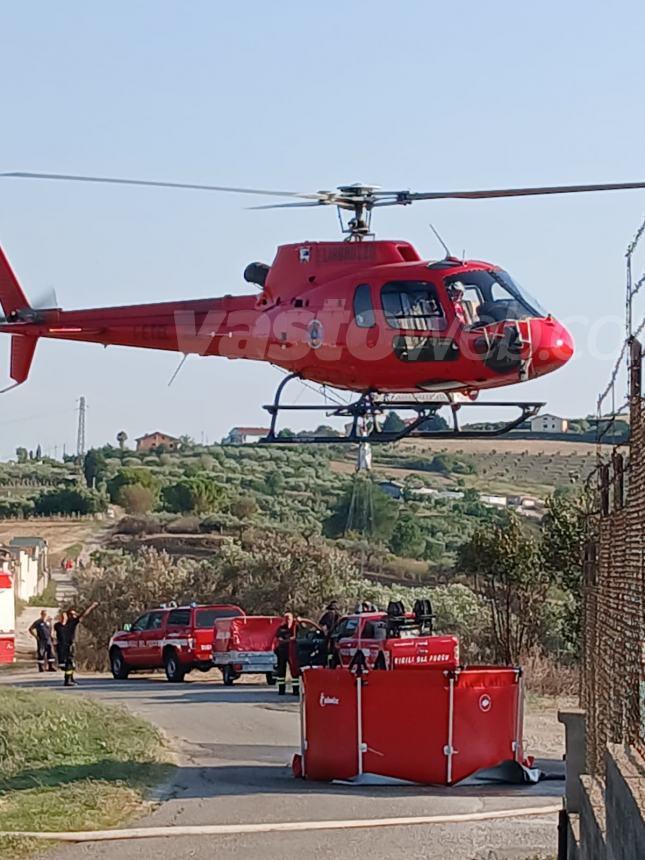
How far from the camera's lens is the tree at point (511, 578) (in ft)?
96.8

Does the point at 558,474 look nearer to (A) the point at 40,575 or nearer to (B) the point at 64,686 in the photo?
(A) the point at 40,575

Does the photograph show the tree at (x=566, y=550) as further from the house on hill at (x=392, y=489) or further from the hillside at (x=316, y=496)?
the house on hill at (x=392, y=489)

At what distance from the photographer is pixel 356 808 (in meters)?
13.4

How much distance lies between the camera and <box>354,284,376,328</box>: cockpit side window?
18.2 metres

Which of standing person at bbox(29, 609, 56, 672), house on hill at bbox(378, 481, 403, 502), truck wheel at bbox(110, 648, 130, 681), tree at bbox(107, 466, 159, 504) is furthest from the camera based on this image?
tree at bbox(107, 466, 159, 504)

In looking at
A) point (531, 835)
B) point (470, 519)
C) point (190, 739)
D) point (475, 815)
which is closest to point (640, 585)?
point (531, 835)

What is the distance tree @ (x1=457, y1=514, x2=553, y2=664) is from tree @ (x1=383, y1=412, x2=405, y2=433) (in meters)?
10.8

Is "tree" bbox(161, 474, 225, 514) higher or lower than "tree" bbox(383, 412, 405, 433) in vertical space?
higher

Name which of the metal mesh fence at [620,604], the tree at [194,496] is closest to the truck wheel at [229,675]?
the metal mesh fence at [620,604]

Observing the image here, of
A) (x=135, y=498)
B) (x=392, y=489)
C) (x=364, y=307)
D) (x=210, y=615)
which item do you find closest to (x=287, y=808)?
(x=364, y=307)

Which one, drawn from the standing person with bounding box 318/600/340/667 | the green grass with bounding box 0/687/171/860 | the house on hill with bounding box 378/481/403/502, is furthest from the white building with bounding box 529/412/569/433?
the house on hill with bounding box 378/481/403/502

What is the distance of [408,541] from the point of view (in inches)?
1998

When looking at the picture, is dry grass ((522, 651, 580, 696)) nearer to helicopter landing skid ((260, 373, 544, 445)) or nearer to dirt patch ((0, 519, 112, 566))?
helicopter landing skid ((260, 373, 544, 445))

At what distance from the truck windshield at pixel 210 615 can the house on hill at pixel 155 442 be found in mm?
62697
